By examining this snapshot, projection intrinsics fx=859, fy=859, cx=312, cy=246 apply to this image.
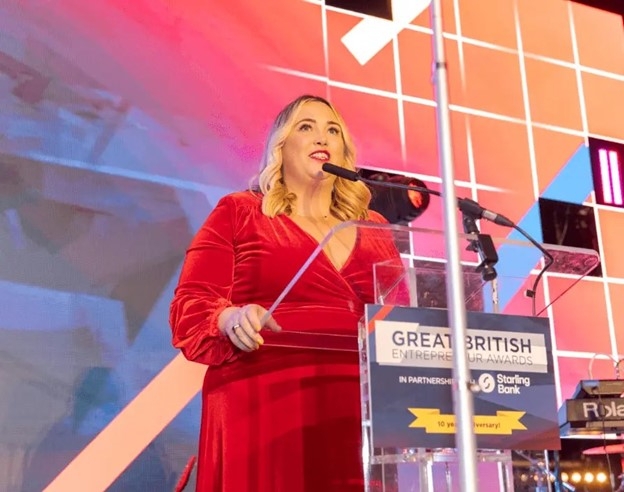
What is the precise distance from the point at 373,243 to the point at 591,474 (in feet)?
8.20

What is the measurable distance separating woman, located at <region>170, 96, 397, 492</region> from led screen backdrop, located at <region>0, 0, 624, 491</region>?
45 cm

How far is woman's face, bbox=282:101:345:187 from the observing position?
3199 millimetres

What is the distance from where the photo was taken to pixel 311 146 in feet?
10.6

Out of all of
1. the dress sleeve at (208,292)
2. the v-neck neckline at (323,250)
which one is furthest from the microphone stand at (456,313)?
the dress sleeve at (208,292)

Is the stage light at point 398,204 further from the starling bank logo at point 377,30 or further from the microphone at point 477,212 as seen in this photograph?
the microphone at point 477,212

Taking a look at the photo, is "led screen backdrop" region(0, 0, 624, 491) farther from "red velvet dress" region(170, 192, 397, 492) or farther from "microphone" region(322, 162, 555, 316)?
"red velvet dress" region(170, 192, 397, 492)

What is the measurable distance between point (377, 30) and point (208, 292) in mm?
2049

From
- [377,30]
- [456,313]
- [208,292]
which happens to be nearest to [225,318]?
[208,292]

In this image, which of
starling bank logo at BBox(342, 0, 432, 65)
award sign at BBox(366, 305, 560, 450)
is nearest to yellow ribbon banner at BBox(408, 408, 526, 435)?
award sign at BBox(366, 305, 560, 450)

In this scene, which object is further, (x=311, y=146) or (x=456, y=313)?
(x=311, y=146)

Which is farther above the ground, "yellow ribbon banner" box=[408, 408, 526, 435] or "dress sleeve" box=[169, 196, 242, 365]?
"dress sleeve" box=[169, 196, 242, 365]

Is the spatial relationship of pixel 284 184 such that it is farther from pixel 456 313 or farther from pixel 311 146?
pixel 456 313

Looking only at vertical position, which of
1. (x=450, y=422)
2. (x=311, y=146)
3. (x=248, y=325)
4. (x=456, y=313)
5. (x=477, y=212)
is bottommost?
(x=450, y=422)

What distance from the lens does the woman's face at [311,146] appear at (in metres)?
3.20
